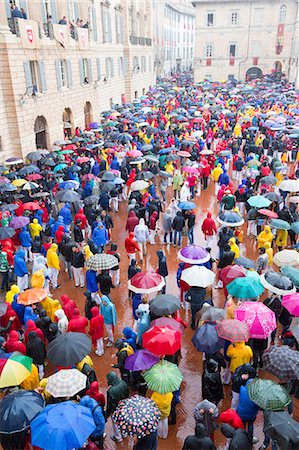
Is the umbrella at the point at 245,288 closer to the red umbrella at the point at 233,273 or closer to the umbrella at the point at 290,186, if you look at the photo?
the red umbrella at the point at 233,273

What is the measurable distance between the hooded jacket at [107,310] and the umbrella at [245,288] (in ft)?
8.19

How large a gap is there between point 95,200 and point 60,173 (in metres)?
3.81

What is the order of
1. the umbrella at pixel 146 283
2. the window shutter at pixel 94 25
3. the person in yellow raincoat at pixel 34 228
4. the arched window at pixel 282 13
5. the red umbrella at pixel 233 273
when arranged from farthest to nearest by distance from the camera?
the arched window at pixel 282 13 < the window shutter at pixel 94 25 < the person in yellow raincoat at pixel 34 228 < the red umbrella at pixel 233 273 < the umbrella at pixel 146 283

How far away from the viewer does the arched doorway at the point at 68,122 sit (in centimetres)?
2662

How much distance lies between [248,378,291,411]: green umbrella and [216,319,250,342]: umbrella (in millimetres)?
1056

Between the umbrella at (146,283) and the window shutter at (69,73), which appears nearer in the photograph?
the umbrella at (146,283)

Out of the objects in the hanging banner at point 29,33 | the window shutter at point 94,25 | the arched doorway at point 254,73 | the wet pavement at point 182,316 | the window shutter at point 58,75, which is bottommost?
the wet pavement at point 182,316

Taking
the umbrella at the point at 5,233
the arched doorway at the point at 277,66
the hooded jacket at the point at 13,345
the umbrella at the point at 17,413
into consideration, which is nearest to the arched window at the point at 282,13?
the arched doorway at the point at 277,66

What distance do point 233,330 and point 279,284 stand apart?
6.49ft

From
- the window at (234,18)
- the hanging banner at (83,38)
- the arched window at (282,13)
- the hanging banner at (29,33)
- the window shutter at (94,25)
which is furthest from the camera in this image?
the window at (234,18)

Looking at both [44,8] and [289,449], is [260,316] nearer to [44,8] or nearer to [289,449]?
[289,449]

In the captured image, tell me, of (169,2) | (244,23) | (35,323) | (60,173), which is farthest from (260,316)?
(169,2)

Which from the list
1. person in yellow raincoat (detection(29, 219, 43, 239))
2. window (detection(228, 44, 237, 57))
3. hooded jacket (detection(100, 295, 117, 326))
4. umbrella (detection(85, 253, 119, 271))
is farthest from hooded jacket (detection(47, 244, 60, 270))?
window (detection(228, 44, 237, 57))

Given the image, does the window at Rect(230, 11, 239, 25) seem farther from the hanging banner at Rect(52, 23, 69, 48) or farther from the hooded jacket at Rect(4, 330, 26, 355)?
the hooded jacket at Rect(4, 330, 26, 355)
